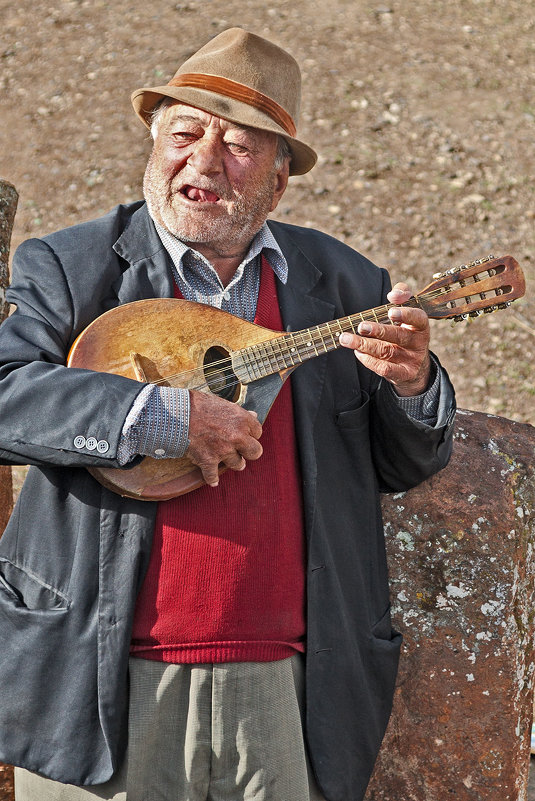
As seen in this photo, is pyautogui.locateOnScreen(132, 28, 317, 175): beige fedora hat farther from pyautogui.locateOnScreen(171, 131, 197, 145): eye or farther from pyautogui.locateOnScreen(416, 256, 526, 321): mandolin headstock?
pyautogui.locateOnScreen(416, 256, 526, 321): mandolin headstock

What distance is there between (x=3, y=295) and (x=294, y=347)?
1345 millimetres

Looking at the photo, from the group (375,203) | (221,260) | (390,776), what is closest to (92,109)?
(375,203)

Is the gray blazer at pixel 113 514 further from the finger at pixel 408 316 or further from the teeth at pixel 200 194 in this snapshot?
the finger at pixel 408 316

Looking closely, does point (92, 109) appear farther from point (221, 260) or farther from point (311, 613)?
point (311, 613)

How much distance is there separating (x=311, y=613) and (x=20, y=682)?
0.79 metres

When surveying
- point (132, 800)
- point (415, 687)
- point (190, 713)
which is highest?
point (190, 713)

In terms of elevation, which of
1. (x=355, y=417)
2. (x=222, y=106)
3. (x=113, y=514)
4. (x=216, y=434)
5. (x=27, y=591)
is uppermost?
(x=222, y=106)

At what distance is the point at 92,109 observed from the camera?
9664 millimetres

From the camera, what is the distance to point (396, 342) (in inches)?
94.6

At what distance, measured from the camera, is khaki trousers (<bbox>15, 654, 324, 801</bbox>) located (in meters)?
2.29

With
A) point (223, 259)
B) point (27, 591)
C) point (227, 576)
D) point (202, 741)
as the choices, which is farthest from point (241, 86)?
point (202, 741)

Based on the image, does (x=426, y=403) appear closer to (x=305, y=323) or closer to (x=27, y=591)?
(x=305, y=323)

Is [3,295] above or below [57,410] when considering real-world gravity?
below

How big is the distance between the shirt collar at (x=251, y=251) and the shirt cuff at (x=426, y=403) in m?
0.52
